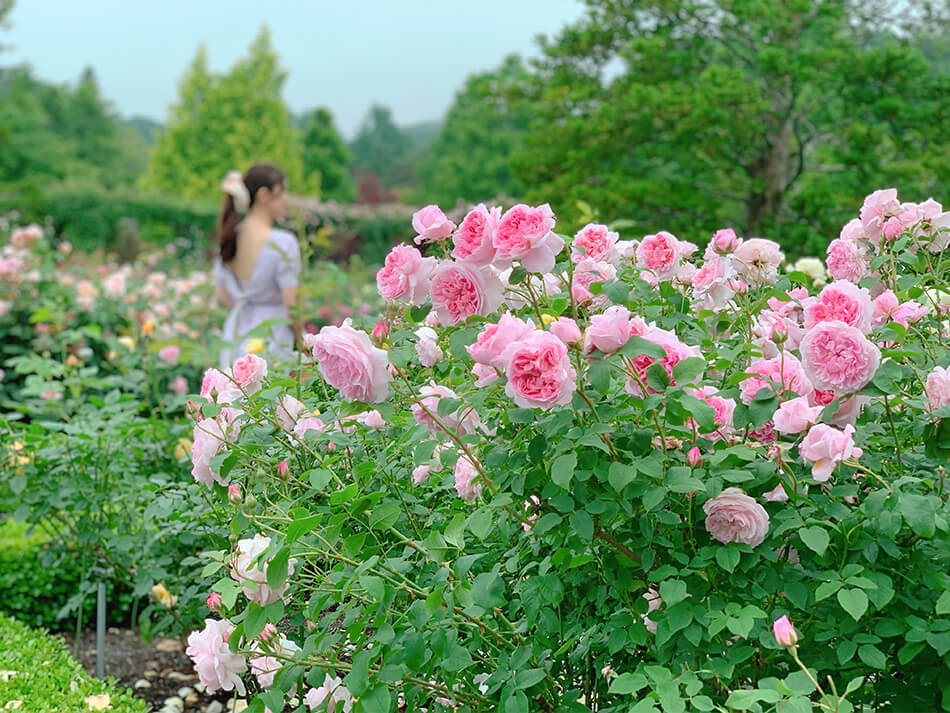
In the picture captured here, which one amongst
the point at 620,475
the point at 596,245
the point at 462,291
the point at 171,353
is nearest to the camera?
the point at 620,475

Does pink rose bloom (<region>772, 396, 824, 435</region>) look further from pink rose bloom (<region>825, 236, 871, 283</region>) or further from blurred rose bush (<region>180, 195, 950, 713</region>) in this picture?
pink rose bloom (<region>825, 236, 871, 283</region>)

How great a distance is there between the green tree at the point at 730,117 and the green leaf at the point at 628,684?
523 centimetres

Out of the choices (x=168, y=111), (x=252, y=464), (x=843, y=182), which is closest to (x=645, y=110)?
(x=843, y=182)

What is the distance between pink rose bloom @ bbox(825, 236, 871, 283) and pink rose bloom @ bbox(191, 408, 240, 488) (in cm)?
129

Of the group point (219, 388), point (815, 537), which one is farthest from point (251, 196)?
point (815, 537)

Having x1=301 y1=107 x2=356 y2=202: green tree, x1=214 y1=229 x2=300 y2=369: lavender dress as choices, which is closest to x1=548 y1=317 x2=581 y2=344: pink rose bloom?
x1=214 y1=229 x2=300 y2=369: lavender dress

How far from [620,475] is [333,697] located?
783mm

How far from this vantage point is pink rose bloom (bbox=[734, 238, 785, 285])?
1898mm

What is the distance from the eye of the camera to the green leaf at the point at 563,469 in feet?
4.24

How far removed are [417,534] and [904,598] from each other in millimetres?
846

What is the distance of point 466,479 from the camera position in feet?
5.47

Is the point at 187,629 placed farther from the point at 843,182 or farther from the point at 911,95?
the point at 911,95

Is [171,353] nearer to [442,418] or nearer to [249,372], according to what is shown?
[249,372]

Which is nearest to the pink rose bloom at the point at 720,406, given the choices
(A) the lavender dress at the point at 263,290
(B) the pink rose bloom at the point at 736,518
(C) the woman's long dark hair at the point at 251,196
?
(B) the pink rose bloom at the point at 736,518
